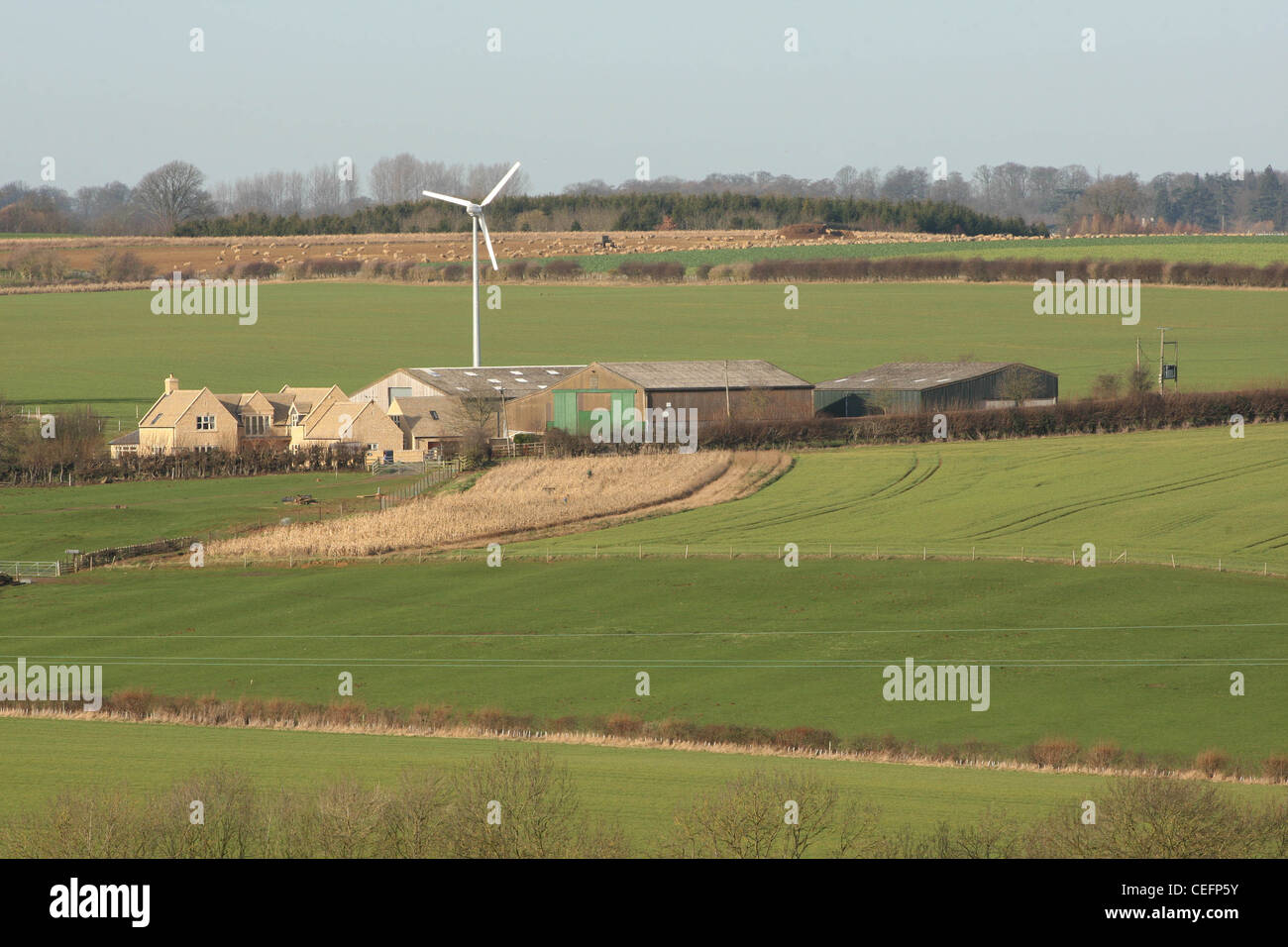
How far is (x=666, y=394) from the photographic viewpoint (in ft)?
284

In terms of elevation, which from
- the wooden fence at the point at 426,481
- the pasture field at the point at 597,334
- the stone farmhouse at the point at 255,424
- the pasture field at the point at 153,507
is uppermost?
the pasture field at the point at 597,334

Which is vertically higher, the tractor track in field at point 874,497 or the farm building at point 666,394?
the farm building at point 666,394

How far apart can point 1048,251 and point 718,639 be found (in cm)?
10531

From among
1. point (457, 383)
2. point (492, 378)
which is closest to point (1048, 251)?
point (492, 378)

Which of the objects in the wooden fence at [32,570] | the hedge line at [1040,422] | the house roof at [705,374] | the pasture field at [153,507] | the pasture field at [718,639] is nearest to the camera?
the pasture field at [718,639]

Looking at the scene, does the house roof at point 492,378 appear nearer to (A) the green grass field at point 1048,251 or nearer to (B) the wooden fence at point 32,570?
(B) the wooden fence at point 32,570

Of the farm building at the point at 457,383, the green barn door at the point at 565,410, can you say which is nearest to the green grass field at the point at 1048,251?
the farm building at the point at 457,383

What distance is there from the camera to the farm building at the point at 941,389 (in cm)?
8644

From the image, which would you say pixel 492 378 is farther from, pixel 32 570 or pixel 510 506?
pixel 32 570

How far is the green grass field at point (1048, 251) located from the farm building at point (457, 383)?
49.9 metres

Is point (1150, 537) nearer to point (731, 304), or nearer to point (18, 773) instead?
point (18, 773)

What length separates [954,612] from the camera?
42.8m

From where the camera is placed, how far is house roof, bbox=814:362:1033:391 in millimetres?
88000
